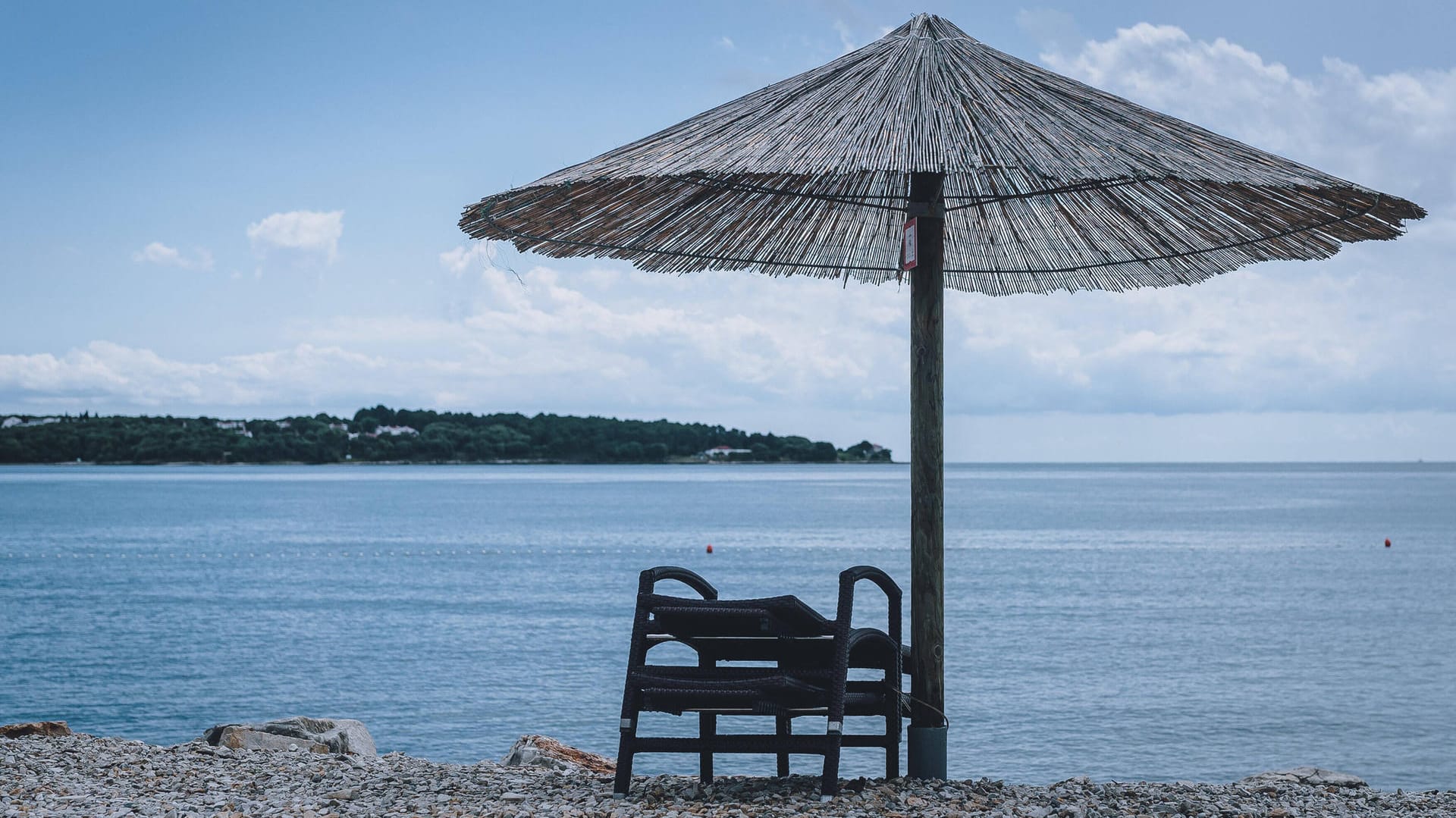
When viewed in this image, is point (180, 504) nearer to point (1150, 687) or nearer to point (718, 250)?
point (1150, 687)

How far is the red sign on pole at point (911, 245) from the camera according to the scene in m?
5.11

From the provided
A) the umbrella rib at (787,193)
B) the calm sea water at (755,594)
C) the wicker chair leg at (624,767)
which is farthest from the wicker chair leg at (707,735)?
the calm sea water at (755,594)

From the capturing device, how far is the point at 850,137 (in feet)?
14.2

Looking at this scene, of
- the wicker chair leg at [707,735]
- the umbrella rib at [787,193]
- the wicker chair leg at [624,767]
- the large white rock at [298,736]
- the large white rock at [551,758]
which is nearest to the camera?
the wicker chair leg at [624,767]

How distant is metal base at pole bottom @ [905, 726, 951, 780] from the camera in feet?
16.6

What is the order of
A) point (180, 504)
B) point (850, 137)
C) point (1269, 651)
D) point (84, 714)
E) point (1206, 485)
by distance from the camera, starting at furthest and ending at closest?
point (1206, 485), point (180, 504), point (1269, 651), point (84, 714), point (850, 137)

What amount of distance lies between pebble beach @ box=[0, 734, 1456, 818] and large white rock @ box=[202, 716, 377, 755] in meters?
1.08

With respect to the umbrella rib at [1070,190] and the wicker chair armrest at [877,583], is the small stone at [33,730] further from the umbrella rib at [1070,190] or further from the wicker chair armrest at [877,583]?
the umbrella rib at [1070,190]

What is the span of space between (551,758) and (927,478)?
318cm

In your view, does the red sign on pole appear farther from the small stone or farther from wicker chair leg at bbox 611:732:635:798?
the small stone

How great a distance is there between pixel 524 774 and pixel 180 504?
332 feet

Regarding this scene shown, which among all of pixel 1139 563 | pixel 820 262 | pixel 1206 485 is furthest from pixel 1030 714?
pixel 1206 485

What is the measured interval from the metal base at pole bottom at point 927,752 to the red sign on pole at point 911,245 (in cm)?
194

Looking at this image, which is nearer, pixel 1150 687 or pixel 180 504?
pixel 1150 687
